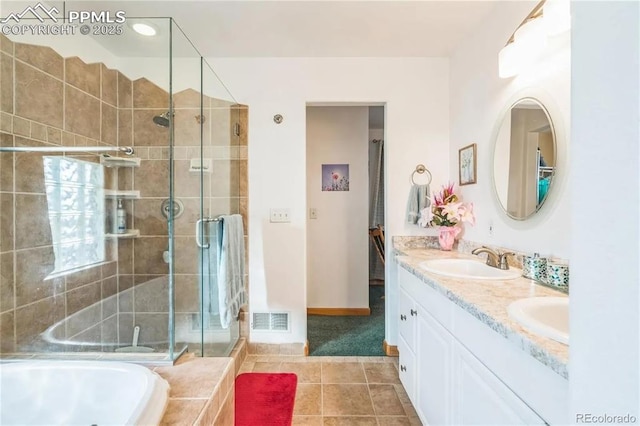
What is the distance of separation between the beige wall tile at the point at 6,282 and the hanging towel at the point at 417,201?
251 cm

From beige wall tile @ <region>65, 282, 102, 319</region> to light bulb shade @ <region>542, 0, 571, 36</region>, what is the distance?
300cm

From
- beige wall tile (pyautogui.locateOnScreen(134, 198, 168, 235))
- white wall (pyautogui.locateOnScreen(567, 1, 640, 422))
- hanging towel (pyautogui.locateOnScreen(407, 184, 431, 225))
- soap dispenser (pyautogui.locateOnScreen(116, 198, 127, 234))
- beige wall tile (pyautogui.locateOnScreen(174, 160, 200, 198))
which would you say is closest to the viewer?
white wall (pyautogui.locateOnScreen(567, 1, 640, 422))

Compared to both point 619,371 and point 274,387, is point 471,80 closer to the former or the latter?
point 619,371

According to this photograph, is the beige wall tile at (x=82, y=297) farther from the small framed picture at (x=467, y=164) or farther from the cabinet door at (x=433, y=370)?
the small framed picture at (x=467, y=164)

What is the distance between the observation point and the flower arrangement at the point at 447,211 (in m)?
1.82

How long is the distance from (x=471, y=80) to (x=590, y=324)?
6.44ft

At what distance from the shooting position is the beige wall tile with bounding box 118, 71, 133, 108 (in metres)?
1.96

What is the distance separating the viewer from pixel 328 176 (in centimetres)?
293

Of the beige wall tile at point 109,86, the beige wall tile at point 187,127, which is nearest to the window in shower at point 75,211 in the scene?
the beige wall tile at point 109,86

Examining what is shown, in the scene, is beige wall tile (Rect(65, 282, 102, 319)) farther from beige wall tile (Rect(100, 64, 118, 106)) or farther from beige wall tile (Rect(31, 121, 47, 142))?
beige wall tile (Rect(100, 64, 118, 106))

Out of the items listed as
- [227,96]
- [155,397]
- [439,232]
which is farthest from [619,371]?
[227,96]

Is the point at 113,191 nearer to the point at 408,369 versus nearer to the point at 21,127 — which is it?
the point at 21,127

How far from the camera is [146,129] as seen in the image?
1.93 metres

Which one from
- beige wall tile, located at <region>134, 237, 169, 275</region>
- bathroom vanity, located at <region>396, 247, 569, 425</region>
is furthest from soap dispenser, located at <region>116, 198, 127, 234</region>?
bathroom vanity, located at <region>396, 247, 569, 425</region>
